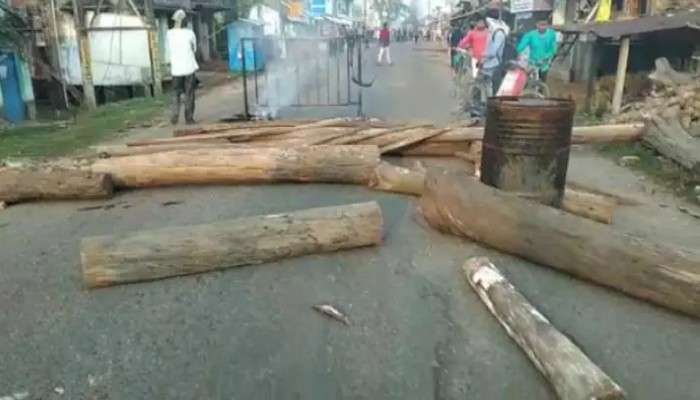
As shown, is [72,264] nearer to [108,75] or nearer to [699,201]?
[699,201]

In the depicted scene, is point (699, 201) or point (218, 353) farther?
point (699, 201)

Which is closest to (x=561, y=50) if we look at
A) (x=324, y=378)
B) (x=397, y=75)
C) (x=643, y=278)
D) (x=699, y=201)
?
(x=397, y=75)

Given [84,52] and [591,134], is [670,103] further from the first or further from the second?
[84,52]

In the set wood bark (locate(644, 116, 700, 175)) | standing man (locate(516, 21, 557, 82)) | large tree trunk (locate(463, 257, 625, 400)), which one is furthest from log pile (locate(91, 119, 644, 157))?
standing man (locate(516, 21, 557, 82))

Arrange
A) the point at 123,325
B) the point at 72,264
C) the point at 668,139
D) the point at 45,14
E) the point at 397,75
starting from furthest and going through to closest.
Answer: the point at 397,75, the point at 45,14, the point at 668,139, the point at 72,264, the point at 123,325

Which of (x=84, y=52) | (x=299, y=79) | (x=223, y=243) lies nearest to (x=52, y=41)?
(x=84, y=52)

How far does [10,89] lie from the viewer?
1630cm

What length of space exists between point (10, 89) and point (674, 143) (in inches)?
647

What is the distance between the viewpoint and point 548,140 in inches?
196

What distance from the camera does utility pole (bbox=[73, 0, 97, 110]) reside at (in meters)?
16.7

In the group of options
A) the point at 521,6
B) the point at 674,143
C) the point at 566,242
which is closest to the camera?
the point at 566,242

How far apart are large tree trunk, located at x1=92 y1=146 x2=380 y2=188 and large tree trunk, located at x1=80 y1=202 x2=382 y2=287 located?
192 cm

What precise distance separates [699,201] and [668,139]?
1.79 meters

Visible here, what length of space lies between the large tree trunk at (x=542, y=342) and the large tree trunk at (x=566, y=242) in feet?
1.52
